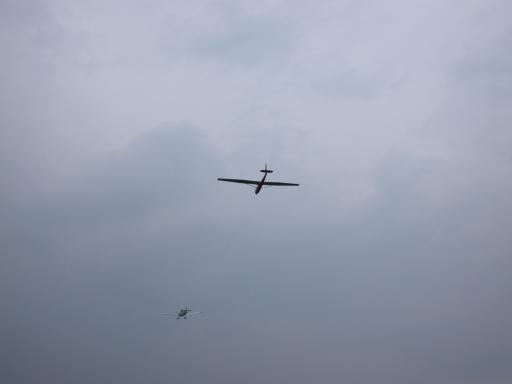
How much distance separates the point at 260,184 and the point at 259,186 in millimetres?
1456

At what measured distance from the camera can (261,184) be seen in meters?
188

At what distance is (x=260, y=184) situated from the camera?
188m

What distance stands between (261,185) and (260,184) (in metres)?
0.69

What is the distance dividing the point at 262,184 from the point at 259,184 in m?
1.51

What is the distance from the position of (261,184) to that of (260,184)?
504 mm

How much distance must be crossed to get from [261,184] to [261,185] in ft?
3.07

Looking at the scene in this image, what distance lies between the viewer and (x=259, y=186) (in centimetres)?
18962

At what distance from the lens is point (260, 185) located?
619 feet

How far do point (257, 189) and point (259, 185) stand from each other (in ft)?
5.58

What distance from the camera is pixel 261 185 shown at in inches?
7436

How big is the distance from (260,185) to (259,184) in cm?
50

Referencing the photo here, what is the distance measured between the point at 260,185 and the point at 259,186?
994 mm

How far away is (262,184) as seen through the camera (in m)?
188

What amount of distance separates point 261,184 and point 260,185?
0.88 metres
